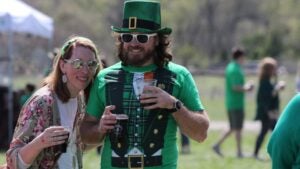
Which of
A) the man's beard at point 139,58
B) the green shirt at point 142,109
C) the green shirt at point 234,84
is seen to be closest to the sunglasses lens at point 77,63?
the green shirt at point 142,109

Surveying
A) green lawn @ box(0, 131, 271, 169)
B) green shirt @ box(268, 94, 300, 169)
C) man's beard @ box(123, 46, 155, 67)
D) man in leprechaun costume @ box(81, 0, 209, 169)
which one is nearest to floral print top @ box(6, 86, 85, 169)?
man in leprechaun costume @ box(81, 0, 209, 169)

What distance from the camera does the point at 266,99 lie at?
1403cm

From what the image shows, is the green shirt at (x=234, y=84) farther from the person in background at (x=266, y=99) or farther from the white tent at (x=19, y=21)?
the white tent at (x=19, y=21)

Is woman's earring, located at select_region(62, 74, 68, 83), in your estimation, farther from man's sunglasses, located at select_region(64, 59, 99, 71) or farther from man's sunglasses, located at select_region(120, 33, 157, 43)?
man's sunglasses, located at select_region(120, 33, 157, 43)

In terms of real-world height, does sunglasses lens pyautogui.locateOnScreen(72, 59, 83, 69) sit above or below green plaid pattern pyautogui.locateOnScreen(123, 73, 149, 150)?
above

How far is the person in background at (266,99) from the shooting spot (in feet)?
45.3

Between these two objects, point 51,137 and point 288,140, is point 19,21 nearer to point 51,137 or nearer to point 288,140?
point 51,137

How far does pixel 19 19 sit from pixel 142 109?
10630 millimetres

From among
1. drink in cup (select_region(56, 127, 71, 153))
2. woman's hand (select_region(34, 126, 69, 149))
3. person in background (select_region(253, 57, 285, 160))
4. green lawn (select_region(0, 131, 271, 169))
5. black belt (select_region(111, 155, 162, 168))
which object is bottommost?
green lawn (select_region(0, 131, 271, 169))

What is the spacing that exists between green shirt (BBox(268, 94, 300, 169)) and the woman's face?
1.37 metres

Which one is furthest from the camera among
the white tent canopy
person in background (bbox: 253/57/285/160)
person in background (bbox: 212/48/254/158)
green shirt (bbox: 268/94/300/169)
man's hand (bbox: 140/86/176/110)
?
the white tent canopy

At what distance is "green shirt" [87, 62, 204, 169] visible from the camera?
178 inches

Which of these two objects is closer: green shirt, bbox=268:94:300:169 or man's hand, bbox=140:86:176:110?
green shirt, bbox=268:94:300:169

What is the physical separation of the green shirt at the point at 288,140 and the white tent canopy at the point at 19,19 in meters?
11.2
